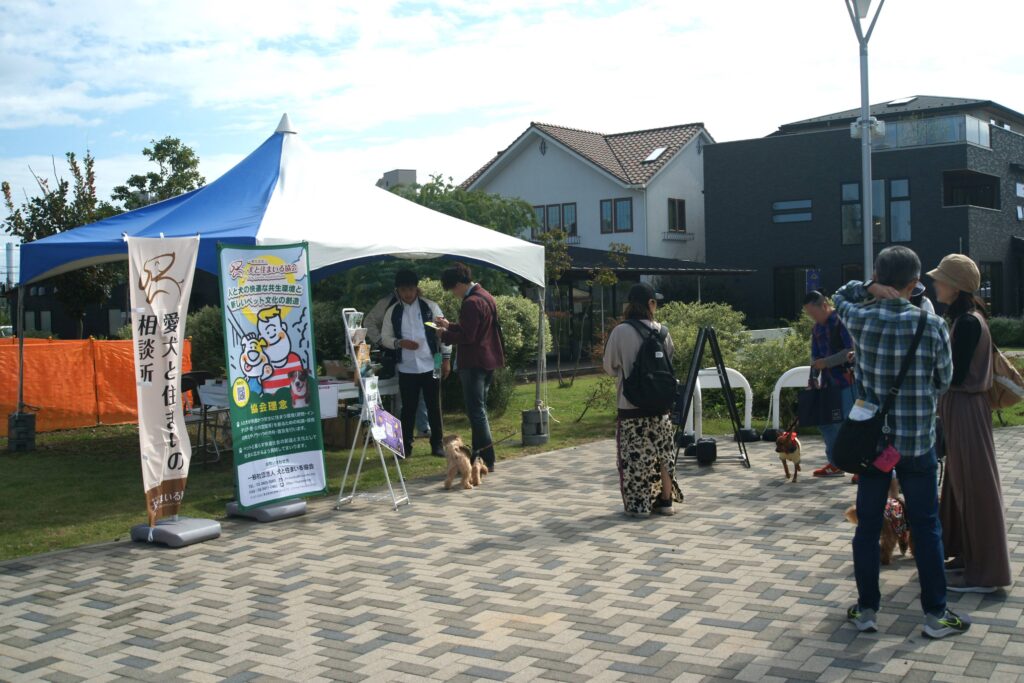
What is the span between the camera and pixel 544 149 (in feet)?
133

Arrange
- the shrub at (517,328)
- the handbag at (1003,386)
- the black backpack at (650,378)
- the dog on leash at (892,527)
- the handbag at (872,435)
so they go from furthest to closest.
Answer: the shrub at (517,328)
the black backpack at (650,378)
the dog on leash at (892,527)
the handbag at (1003,386)
the handbag at (872,435)

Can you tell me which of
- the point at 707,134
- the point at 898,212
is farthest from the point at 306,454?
the point at 707,134

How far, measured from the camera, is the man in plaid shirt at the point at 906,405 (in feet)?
14.9

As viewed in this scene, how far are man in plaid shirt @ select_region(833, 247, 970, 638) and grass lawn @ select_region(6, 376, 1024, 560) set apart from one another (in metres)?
5.22

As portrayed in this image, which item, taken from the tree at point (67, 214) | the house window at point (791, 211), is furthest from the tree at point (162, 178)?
the house window at point (791, 211)

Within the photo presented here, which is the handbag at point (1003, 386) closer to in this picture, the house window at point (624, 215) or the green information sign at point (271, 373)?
the green information sign at point (271, 373)

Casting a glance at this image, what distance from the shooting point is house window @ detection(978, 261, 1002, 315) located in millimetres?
35344

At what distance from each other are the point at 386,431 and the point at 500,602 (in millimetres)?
3006

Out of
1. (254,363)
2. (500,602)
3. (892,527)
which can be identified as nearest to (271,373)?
(254,363)

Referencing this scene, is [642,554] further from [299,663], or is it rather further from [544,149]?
[544,149]

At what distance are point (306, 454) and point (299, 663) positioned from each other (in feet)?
11.1

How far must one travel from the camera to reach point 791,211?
36312 millimetres

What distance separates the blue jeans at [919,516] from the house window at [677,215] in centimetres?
3580

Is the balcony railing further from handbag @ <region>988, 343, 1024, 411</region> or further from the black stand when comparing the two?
→ handbag @ <region>988, 343, 1024, 411</region>
